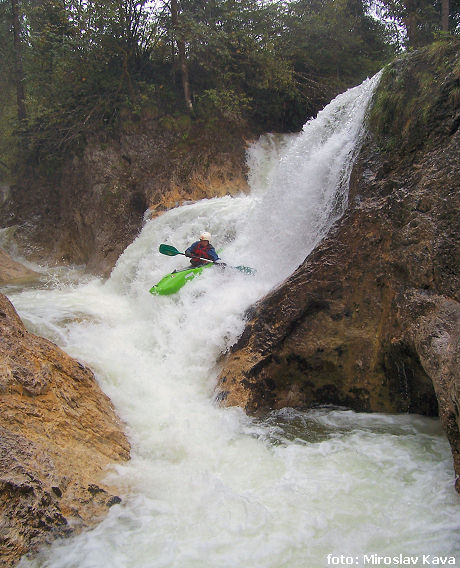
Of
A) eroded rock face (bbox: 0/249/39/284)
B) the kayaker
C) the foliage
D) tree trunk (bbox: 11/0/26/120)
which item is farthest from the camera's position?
tree trunk (bbox: 11/0/26/120)

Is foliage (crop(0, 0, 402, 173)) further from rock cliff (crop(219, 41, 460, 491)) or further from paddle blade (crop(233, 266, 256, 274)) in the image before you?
rock cliff (crop(219, 41, 460, 491))

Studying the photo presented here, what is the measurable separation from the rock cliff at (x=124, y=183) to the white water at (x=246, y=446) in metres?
3.97

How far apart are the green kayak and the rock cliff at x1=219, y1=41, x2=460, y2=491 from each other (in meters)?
1.79

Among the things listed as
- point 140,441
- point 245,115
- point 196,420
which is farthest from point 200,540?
point 245,115

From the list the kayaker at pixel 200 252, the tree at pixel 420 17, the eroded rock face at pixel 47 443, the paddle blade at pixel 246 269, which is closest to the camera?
the eroded rock face at pixel 47 443

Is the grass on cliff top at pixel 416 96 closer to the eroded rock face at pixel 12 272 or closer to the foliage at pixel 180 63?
the foliage at pixel 180 63

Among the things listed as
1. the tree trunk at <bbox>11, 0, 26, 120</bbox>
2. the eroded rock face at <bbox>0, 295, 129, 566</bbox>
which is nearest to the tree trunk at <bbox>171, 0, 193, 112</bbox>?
the tree trunk at <bbox>11, 0, 26, 120</bbox>

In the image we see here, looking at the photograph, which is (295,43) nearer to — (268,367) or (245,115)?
(245,115)

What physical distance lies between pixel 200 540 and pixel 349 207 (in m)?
3.34

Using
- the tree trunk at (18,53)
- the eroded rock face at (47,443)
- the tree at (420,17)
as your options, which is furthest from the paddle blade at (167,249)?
the tree at (420,17)

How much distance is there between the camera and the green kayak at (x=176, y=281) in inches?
270

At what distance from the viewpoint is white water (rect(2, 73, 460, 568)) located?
285 cm

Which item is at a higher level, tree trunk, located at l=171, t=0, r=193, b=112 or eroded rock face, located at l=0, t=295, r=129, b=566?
tree trunk, located at l=171, t=0, r=193, b=112

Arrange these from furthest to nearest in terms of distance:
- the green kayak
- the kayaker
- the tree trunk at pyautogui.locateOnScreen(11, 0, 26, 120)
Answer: the tree trunk at pyautogui.locateOnScreen(11, 0, 26, 120) < the kayaker < the green kayak
